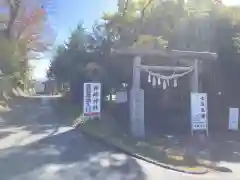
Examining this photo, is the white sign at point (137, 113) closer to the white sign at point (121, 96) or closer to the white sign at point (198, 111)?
the white sign at point (198, 111)

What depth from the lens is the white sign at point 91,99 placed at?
49.4 ft

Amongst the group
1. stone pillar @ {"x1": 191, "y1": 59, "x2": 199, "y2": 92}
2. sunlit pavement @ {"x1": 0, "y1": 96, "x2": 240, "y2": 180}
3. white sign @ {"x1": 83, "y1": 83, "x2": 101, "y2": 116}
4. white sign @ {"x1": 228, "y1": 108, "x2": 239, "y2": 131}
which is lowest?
sunlit pavement @ {"x1": 0, "y1": 96, "x2": 240, "y2": 180}

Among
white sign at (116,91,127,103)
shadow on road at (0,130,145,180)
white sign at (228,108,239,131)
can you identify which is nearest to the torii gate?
shadow on road at (0,130,145,180)

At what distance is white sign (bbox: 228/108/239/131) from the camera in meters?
15.0

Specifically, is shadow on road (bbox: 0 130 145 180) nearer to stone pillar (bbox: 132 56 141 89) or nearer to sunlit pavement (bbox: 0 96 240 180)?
sunlit pavement (bbox: 0 96 240 180)

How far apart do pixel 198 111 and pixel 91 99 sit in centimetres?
449

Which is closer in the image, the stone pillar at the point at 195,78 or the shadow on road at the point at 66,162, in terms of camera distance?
the shadow on road at the point at 66,162

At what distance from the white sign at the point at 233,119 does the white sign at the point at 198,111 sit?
2117 mm

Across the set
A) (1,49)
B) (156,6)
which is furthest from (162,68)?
(1,49)

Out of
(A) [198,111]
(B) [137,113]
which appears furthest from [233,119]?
(B) [137,113]

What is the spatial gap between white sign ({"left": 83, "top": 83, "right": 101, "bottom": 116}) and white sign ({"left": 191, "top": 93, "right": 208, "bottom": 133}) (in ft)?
13.5

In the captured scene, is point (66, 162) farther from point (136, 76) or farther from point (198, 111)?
point (198, 111)

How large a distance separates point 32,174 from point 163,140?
6927mm

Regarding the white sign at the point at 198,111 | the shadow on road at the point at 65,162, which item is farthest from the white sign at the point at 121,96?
the shadow on road at the point at 65,162
